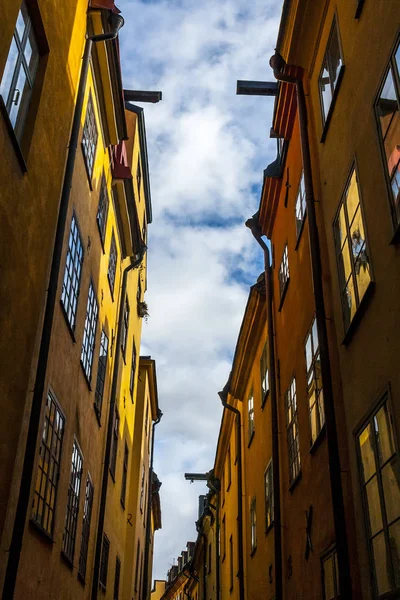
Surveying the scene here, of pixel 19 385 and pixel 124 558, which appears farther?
pixel 124 558

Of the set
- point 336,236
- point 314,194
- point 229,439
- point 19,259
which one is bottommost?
point 19,259

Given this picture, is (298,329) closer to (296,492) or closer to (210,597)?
(296,492)

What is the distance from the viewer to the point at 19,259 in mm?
7426

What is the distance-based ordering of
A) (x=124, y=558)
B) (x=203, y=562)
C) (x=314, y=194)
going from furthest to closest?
(x=203, y=562) < (x=124, y=558) < (x=314, y=194)

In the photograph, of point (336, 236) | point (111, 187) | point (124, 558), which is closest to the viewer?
point (336, 236)

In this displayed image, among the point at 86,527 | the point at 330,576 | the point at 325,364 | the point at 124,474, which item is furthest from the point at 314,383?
the point at 124,474

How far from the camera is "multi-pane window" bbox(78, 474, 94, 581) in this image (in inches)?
482

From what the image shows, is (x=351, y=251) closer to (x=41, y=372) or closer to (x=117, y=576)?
(x=41, y=372)

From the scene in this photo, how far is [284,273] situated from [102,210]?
4148 mm

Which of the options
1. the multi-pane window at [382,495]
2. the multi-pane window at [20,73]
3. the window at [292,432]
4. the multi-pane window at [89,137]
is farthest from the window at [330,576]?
the multi-pane window at [89,137]

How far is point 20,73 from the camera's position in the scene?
769 centimetres

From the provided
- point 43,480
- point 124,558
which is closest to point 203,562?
point 124,558

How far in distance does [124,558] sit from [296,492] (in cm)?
1122

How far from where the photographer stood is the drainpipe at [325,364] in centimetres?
709
